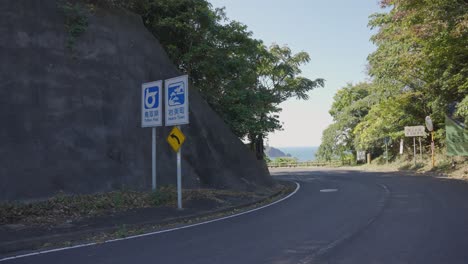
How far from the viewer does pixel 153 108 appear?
1383 centimetres

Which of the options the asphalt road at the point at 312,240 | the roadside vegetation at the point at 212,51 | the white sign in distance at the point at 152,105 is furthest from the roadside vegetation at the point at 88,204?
the roadside vegetation at the point at 212,51

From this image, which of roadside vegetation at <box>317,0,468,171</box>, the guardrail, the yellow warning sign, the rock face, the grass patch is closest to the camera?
the rock face

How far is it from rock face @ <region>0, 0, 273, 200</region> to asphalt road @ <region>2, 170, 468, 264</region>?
5034 millimetres

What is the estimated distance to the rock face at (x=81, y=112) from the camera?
12484 millimetres

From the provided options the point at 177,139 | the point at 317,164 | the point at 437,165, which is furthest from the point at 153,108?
the point at 317,164

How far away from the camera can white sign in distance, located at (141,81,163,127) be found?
45.0ft

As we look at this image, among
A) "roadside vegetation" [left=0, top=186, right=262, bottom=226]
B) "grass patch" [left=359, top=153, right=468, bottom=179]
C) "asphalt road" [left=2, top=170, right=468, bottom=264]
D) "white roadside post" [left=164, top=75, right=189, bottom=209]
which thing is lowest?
"asphalt road" [left=2, top=170, right=468, bottom=264]

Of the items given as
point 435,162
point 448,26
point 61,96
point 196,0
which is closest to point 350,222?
point 61,96

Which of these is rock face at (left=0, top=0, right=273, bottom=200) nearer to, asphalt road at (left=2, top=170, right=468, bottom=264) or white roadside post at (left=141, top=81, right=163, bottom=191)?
white roadside post at (left=141, top=81, right=163, bottom=191)

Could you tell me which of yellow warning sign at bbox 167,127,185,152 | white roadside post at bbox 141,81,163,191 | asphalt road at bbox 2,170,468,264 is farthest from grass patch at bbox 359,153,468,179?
white roadside post at bbox 141,81,163,191

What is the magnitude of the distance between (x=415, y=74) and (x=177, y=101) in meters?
19.3

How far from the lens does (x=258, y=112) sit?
2252 cm

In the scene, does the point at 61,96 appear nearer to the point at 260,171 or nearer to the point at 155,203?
the point at 155,203

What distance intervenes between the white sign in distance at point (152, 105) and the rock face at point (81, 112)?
5.60 ft
